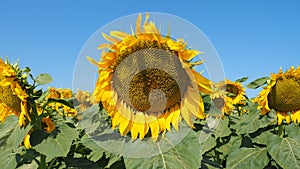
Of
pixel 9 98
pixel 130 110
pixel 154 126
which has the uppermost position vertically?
pixel 9 98

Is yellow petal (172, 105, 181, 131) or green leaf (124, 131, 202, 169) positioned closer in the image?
green leaf (124, 131, 202, 169)

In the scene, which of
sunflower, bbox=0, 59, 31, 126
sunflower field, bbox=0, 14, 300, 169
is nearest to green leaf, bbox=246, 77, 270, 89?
sunflower field, bbox=0, 14, 300, 169

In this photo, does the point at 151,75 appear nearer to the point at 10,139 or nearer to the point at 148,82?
the point at 148,82

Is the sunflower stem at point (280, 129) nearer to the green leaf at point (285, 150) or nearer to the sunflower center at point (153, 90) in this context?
the green leaf at point (285, 150)

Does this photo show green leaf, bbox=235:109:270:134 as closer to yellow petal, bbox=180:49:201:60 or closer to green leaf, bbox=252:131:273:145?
green leaf, bbox=252:131:273:145

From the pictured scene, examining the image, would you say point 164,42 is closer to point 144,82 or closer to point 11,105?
point 144,82

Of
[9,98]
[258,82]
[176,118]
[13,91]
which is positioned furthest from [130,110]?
[258,82]
